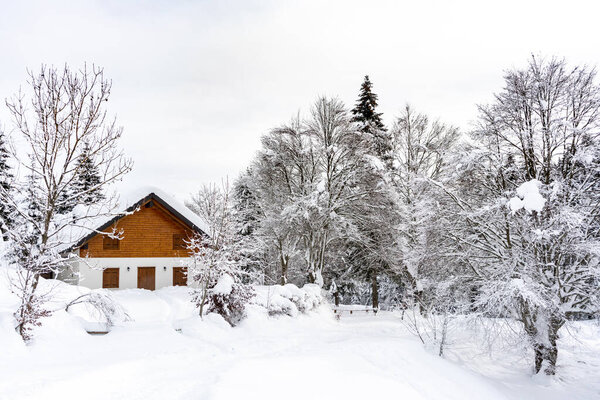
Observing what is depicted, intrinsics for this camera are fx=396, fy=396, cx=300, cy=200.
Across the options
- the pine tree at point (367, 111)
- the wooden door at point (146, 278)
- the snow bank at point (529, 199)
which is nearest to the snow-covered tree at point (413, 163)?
the pine tree at point (367, 111)

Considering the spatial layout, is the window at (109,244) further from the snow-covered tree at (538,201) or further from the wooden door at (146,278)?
the snow-covered tree at (538,201)

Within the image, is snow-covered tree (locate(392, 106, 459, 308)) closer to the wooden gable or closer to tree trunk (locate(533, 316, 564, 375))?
tree trunk (locate(533, 316, 564, 375))

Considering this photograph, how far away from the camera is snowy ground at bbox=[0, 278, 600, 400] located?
701cm

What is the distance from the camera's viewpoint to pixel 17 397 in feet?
19.8

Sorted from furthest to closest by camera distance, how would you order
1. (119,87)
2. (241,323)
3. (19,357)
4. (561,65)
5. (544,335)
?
1. (241,323)
2. (561,65)
3. (544,335)
4. (119,87)
5. (19,357)

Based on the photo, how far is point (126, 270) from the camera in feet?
81.0

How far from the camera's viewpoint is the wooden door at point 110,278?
24.2m

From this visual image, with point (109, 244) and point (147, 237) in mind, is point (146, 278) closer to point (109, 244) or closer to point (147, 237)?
point (147, 237)

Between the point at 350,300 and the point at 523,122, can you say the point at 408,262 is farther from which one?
the point at 350,300

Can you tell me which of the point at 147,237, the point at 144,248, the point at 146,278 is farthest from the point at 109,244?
the point at 146,278

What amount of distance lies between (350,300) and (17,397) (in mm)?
38992

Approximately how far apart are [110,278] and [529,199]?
22969 mm

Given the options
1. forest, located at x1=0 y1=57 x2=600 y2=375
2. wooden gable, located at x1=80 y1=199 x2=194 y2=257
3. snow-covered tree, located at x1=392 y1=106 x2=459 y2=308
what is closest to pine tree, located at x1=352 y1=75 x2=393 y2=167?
snow-covered tree, located at x1=392 y1=106 x2=459 y2=308

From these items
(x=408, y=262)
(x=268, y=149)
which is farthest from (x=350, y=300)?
(x=268, y=149)
